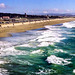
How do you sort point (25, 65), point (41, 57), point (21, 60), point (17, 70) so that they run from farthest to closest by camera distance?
point (41, 57)
point (21, 60)
point (25, 65)
point (17, 70)

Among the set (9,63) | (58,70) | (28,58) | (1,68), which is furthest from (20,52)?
(58,70)

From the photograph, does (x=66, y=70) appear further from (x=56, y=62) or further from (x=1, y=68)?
(x=1, y=68)

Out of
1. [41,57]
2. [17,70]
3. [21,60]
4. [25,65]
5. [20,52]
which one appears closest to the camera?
[17,70]

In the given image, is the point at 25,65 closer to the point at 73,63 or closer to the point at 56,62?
the point at 56,62

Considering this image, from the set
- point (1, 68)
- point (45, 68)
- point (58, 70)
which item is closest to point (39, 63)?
point (45, 68)

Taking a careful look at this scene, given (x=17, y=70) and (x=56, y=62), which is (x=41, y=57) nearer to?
(x=56, y=62)

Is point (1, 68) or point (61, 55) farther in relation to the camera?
point (61, 55)

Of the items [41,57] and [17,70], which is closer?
[17,70]

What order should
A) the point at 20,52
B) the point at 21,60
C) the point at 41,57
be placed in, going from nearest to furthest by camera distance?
the point at 21,60 < the point at 41,57 < the point at 20,52
